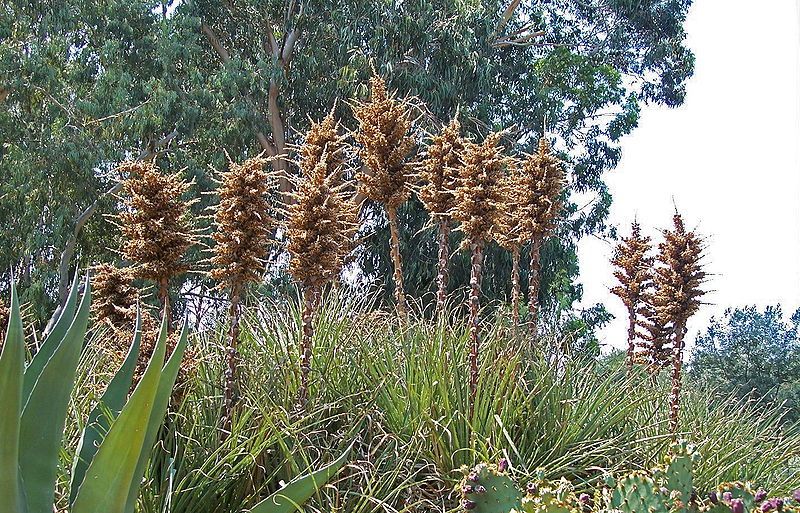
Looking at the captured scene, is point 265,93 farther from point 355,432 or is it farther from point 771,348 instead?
point 355,432

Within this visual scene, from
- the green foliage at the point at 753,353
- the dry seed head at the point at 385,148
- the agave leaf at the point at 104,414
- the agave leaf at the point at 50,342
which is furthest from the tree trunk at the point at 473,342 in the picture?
the green foliage at the point at 753,353

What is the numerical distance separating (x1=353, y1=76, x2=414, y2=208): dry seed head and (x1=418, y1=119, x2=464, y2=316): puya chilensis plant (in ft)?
0.52

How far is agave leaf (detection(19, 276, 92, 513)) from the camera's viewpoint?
8.95ft

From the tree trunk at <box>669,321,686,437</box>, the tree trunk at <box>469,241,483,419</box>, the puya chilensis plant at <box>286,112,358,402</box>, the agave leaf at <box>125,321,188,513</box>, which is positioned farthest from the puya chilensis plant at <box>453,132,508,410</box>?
the agave leaf at <box>125,321,188,513</box>

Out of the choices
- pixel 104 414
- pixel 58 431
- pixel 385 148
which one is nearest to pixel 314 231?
pixel 104 414

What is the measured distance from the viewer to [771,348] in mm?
12539

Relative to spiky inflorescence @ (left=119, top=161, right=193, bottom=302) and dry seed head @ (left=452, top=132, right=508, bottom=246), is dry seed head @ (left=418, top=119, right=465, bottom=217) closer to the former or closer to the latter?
dry seed head @ (left=452, top=132, right=508, bottom=246)

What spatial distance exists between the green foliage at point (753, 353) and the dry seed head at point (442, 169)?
7523mm

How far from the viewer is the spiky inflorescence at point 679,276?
5.30 m

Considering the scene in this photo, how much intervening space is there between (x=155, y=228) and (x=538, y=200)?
2482mm

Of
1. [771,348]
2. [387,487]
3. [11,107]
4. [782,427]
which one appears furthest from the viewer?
[11,107]

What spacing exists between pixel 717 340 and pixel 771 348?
73 cm

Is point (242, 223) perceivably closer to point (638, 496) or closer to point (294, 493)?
point (294, 493)

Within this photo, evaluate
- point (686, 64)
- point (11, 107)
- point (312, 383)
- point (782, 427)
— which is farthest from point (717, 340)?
point (11, 107)
